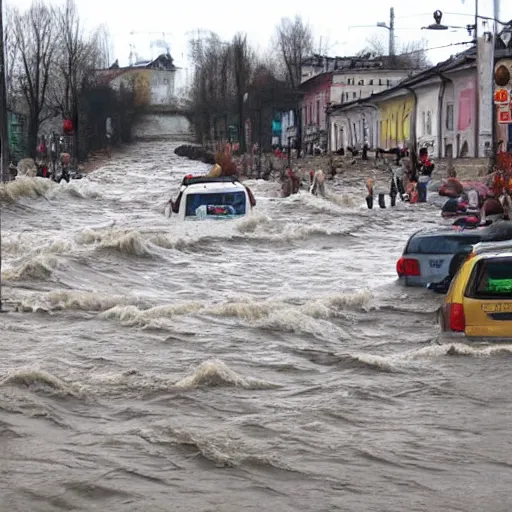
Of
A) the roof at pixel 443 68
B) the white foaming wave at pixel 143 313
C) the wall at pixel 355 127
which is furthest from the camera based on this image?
the wall at pixel 355 127

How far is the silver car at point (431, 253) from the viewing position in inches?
808

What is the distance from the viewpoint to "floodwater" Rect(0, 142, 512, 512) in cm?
891

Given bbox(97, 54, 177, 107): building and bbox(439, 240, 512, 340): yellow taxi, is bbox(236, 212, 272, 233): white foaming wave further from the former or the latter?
bbox(97, 54, 177, 107): building

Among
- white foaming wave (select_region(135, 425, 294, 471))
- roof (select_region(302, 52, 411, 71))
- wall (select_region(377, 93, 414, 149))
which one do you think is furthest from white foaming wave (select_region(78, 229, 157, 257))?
roof (select_region(302, 52, 411, 71))

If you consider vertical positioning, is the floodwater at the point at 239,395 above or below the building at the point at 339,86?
below

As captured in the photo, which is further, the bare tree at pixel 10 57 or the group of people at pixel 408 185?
the bare tree at pixel 10 57

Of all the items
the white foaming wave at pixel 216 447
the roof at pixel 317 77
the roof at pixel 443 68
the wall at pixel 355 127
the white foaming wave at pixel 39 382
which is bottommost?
the white foaming wave at pixel 216 447

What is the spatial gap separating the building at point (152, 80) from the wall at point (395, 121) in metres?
83.9

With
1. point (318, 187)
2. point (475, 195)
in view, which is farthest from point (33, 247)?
point (318, 187)

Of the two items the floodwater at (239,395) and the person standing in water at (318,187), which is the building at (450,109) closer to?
the person standing in water at (318,187)

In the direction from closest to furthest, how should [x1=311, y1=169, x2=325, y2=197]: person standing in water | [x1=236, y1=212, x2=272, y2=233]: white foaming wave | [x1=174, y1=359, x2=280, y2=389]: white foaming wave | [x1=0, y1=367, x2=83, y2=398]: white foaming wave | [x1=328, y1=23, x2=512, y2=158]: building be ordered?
[x1=0, y1=367, x2=83, y2=398]: white foaming wave
[x1=174, y1=359, x2=280, y2=389]: white foaming wave
[x1=236, y1=212, x2=272, y2=233]: white foaming wave
[x1=328, y1=23, x2=512, y2=158]: building
[x1=311, y1=169, x2=325, y2=197]: person standing in water

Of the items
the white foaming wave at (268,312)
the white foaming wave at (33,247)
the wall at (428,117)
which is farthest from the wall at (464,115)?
the white foaming wave at (268,312)

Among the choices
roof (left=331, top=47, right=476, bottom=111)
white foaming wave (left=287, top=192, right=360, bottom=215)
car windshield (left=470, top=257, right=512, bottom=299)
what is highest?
Result: roof (left=331, top=47, right=476, bottom=111)

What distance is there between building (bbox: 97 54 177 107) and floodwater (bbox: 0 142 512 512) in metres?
137
